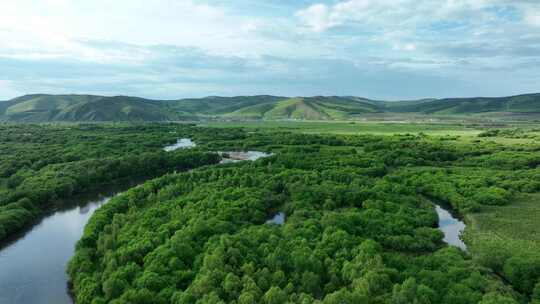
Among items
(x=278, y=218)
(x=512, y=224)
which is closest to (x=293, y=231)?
(x=278, y=218)

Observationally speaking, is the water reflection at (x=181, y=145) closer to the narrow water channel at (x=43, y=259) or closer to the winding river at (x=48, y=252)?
the winding river at (x=48, y=252)

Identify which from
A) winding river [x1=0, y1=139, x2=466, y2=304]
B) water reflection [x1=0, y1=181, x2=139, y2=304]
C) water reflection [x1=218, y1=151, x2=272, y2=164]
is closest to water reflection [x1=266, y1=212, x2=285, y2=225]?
winding river [x1=0, y1=139, x2=466, y2=304]

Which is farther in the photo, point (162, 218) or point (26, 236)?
point (26, 236)

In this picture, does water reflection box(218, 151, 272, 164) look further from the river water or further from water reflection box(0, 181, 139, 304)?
water reflection box(0, 181, 139, 304)

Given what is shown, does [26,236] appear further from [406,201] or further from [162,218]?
[406,201]

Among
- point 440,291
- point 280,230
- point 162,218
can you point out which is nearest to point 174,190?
point 162,218

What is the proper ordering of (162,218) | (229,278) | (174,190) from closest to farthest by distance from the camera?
(229,278) < (162,218) < (174,190)

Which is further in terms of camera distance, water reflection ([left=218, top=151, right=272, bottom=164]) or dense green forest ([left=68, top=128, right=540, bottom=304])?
water reflection ([left=218, top=151, right=272, bottom=164])
